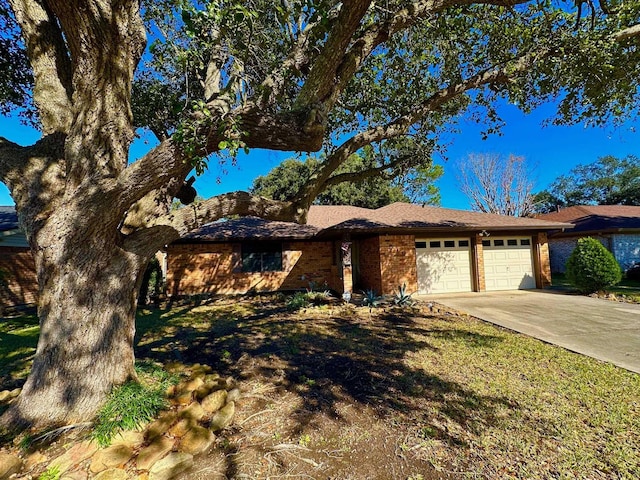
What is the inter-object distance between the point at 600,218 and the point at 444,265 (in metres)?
12.2

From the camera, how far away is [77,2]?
271 cm

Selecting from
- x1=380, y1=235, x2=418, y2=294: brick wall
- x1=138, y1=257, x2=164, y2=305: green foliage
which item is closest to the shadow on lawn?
x1=380, y1=235, x2=418, y2=294: brick wall

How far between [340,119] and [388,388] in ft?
20.2

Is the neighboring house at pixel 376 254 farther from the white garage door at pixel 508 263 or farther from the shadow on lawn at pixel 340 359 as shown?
the shadow on lawn at pixel 340 359

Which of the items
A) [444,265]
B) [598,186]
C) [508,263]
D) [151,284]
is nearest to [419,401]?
[444,265]

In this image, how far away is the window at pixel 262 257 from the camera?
1317cm

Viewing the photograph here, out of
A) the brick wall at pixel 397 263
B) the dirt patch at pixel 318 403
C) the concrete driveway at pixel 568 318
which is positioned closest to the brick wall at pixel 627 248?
the concrete driveway at pixel 568 318

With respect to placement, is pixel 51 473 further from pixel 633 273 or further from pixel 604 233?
pixel 604 233

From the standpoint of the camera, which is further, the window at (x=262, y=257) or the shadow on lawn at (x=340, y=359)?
the window at (x=262, y=257)

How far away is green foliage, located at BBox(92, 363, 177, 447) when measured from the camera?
2.71 metres

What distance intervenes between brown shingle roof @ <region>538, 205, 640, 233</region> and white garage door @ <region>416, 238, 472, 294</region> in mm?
8935

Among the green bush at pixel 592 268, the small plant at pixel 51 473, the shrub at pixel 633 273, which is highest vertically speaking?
the green bush at pixel 592 268

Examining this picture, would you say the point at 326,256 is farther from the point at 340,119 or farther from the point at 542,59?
the point at 542,59

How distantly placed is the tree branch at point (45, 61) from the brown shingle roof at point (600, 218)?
2037 centimetres
